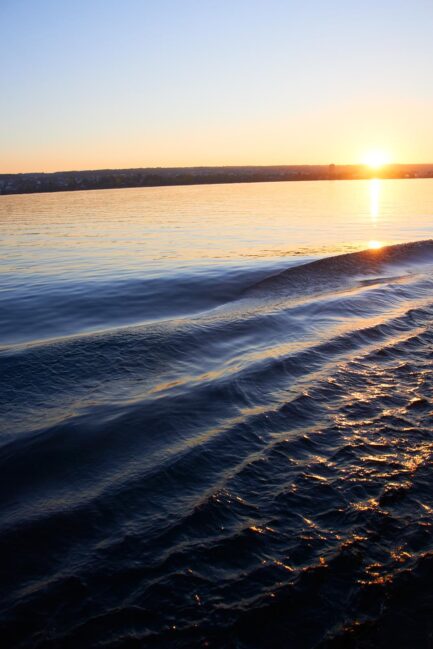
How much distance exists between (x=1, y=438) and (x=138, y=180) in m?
110

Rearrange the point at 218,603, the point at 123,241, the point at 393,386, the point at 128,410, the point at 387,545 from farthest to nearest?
the point at 123,241 < the point at 393,386 < the point at 128,410 < the point at 387,545 < the point at 218,603

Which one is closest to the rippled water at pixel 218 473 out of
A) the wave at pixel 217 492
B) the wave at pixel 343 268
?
the wave at pixel 217 492

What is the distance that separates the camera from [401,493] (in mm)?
4531

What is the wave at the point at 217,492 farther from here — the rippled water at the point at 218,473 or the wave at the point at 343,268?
the wave at the point at 343,268

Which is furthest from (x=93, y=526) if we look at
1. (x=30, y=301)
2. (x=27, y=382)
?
(x=30, y=301)

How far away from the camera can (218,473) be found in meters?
5.02

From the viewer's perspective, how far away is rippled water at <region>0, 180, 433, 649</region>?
3393 millimetres

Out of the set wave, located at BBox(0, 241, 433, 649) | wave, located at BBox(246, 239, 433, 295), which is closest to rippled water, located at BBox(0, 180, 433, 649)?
wave, located at BBox(0, 241, 433, 649)

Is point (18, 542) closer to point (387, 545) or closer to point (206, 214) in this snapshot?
point (387, 545)

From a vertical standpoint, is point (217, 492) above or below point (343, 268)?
below

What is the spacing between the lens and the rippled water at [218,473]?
339 cm

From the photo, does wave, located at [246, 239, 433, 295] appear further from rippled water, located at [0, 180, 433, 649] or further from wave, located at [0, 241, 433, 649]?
wave, located at [0, 241, 433, 649]

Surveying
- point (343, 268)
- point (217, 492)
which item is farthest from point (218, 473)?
point (343, 268)

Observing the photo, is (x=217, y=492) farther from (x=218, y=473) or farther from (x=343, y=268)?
(x=343, y=268)
